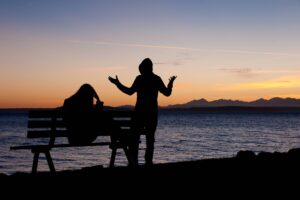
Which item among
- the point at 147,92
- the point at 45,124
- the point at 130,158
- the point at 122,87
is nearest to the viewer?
the point at 45,124

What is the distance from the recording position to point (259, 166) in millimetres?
9172

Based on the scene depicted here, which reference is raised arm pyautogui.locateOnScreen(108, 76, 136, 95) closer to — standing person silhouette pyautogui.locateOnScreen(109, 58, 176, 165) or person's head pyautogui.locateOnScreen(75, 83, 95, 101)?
standing person silhouette pyautogui.locateOnScreen(109, 58, 176, 165)

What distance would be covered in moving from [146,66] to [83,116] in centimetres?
154

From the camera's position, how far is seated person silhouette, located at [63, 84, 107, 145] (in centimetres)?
781

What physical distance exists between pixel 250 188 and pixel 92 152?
1175 inches

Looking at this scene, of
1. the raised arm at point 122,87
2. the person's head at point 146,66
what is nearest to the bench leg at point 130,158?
the raised arm at point 122,87

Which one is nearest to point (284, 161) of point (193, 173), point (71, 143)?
point (193, 173)

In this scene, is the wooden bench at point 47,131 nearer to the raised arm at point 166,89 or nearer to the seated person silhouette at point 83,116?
the seated person silhouette at point 83,116

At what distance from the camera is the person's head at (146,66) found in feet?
27.6

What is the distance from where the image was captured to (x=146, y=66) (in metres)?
8.44

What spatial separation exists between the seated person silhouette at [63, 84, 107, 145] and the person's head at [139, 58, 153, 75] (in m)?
1.04

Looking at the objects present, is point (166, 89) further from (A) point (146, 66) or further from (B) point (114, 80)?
(B) point (114, 80)

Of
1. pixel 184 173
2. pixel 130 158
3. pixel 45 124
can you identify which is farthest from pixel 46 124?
pixel 184 173

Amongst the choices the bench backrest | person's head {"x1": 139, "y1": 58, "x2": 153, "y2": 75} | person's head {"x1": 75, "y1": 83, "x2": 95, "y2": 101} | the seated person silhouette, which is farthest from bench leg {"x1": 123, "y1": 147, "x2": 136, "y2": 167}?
person's head {"x1": 139, "y1": 58, "x2": 153, "y2": 75}
